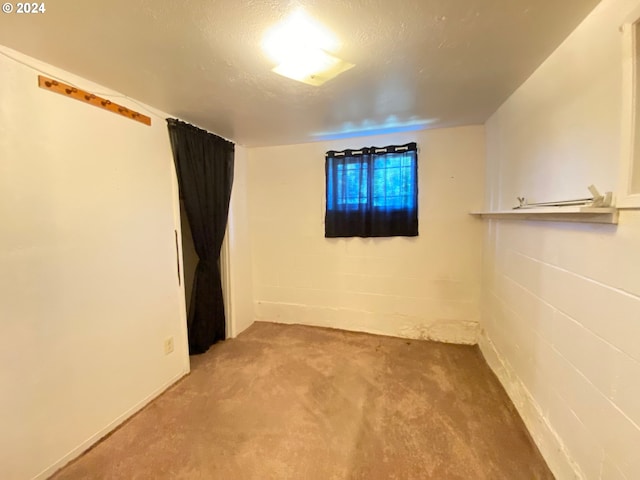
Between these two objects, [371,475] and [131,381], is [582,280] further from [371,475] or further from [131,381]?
[131,381]

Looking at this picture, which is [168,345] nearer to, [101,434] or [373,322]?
[101,434]

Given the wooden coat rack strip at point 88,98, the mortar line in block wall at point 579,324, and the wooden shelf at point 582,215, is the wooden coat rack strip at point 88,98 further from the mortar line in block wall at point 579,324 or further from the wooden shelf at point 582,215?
the mortar line in block wall at point 579,324

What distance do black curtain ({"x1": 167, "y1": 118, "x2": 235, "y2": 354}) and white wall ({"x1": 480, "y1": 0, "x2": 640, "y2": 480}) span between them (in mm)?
2495

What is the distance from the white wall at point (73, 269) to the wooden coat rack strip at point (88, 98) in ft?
0.11

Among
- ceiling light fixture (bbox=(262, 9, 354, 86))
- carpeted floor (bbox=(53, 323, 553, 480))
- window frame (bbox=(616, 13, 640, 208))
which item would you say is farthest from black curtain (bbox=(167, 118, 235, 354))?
window frame (bbox=(616, 13, 640, 208))

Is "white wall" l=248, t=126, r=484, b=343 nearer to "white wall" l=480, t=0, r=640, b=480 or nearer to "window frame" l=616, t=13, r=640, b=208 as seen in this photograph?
"white wall" l=480, t=0, r=640, b=480

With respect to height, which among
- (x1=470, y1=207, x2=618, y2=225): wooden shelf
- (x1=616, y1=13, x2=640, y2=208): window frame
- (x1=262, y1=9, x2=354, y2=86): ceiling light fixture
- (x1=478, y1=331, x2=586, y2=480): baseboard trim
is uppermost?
(x1=262, y1=9, x2=354, y2=86): ceiling light fixture

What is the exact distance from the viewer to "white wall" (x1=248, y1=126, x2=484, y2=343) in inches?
110

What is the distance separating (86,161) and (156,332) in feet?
4.17

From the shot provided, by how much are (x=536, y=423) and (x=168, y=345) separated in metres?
2.54

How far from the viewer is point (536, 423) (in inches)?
62.7

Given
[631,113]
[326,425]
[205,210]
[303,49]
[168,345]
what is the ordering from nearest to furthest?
[631,113], [303,49], [326,425], [168,345], [205,210]

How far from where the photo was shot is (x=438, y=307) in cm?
292

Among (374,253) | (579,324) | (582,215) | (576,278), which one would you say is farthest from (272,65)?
(374,253)
